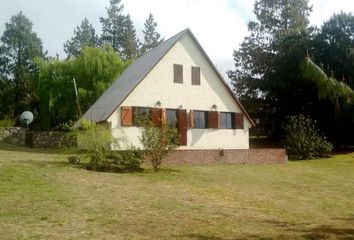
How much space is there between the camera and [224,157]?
2150 centimetres

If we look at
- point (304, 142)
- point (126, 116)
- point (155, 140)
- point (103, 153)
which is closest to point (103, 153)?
point (103, 153)

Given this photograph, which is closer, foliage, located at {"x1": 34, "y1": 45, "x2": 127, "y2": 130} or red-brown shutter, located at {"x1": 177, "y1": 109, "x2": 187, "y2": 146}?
red-brown shutter, located at {"x1": 177, "y1": 109, "x2": 187, "y2": 146}

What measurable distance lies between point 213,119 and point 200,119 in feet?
2.59

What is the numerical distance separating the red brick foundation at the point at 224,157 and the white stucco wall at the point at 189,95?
327cm

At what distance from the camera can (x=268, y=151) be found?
2309 cm

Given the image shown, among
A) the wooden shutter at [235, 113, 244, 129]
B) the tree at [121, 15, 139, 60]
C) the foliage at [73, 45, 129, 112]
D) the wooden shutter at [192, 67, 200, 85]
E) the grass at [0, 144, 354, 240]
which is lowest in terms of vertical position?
the grass at [0, 144, 354, 240]

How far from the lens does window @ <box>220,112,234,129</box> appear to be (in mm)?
25820

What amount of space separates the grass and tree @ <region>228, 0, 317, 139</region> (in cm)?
2137

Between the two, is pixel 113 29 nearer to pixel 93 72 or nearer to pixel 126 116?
pixel 93 72

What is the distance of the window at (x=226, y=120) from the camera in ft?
84.7

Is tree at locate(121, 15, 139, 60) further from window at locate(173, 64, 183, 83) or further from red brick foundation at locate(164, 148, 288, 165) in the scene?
red brick foundation at locate(164, 148, 288, 165)

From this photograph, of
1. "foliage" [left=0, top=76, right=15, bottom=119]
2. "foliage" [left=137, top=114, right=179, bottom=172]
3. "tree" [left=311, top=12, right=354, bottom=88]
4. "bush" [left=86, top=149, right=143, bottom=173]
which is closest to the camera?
"bush" [left=86, top=149, right=143, bottom=173]

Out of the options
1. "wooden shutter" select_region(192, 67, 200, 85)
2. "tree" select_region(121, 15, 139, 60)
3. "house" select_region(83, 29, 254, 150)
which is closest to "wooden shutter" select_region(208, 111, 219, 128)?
"house" select_region(83, 29, 254, 150)

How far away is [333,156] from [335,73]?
9425 millimetres
